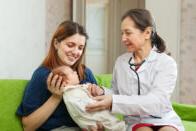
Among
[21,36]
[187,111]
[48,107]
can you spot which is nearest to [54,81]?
[48,107]

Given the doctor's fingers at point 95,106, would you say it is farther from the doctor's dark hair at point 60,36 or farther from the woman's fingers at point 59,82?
the doctor's dark hair at point 60,36

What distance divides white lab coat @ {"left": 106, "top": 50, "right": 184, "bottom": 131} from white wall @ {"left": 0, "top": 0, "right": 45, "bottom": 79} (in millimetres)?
887

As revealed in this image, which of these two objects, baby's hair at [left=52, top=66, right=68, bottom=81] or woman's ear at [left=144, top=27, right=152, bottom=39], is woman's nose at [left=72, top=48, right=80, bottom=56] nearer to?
baby's hair at [left=52, top=66, right=68, bottom=81]

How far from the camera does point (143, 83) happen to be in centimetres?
169

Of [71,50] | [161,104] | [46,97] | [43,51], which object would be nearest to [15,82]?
[46,97]

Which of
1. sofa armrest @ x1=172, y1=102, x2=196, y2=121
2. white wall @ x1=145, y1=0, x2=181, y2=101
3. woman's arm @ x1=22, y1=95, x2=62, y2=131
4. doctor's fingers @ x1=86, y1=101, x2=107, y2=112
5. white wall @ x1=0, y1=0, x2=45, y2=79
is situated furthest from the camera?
white wall @ x1=145, y1=0, x2=181, y2=101

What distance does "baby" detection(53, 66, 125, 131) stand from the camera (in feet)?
5.28

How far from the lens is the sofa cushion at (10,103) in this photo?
175cm

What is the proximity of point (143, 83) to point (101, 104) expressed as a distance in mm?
251

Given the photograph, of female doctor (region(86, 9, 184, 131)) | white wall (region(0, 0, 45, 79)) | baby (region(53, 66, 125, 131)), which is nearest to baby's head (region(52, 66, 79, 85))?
baby (region(53, 66, 125, 131))

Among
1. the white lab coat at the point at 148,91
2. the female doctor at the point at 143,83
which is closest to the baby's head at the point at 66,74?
the female doctor at the point at 143,83

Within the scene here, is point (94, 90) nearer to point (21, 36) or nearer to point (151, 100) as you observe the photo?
point (151, 100)

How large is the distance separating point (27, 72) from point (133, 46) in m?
1.13

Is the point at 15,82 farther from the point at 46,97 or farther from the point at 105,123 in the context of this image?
the point at 105,123
